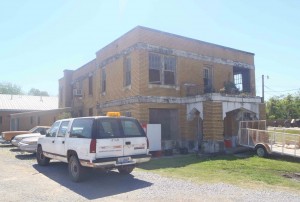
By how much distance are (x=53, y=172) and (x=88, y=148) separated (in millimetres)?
3315

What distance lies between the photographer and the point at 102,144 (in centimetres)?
843

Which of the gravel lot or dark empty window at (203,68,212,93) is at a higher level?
dark empty window at (203,68,212,93)

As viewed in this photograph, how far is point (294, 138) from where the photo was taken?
47.8 feet

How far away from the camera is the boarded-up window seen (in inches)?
691

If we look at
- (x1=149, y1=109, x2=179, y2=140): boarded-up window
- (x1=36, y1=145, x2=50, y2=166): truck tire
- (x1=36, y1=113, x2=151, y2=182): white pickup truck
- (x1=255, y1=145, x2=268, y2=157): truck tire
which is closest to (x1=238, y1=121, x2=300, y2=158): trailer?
(x1=255, y1=145, x2=268, y2=157): truck tire

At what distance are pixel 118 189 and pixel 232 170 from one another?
514 centimetres

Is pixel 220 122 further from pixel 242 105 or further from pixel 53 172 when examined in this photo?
pixel 53 172

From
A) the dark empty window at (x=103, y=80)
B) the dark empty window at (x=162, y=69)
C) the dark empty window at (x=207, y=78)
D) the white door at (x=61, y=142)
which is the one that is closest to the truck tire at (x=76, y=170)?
the white door at (x=61, y=142)

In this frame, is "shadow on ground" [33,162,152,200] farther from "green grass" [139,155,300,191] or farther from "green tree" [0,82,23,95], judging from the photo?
"green tree" [0,82,23,95]

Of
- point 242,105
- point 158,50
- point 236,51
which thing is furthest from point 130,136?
point 236,51

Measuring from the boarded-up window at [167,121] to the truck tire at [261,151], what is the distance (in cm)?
491

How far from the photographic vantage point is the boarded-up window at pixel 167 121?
1755cm

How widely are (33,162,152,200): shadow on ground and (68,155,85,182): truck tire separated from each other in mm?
158

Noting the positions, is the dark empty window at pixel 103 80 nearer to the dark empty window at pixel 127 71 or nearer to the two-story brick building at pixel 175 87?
the two-story brick building at pixel 175 87
